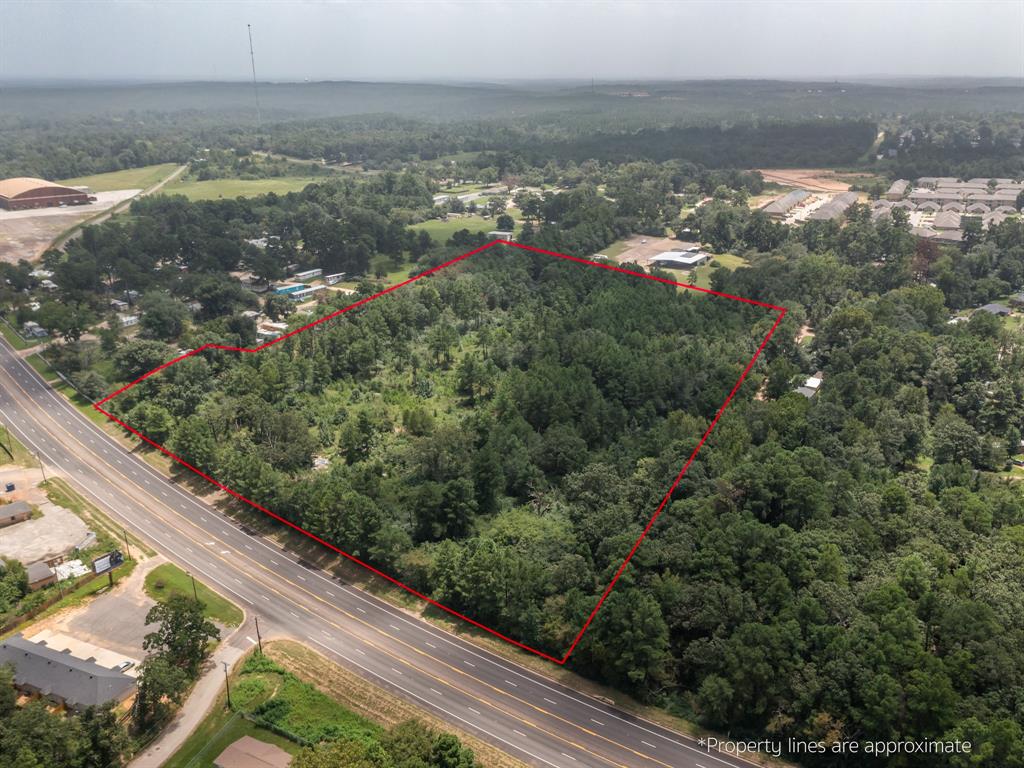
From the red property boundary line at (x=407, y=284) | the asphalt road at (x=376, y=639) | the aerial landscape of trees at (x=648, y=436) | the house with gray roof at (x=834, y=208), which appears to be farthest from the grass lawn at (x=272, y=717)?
the house with gray roof at (x=834, y=208)

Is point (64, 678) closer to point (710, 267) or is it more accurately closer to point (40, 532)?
point (40, 532)

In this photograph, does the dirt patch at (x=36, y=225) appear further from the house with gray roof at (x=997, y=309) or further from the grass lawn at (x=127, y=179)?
the house with gray roof at (x=997, y=309)

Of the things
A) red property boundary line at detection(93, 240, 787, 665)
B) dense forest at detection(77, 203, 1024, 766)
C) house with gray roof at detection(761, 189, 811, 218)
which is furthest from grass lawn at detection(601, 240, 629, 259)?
house with gray roof at detection(761, 189, 811, 218)

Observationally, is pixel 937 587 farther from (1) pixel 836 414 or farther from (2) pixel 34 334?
(2) pixel 34 334

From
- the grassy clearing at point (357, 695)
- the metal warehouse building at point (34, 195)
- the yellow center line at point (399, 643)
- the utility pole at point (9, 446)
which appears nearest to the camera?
the grassy clearing at point (357, 695)

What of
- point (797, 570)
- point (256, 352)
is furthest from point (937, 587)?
point (256, 352)

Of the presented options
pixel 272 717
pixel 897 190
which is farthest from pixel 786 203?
pixel 272 717
